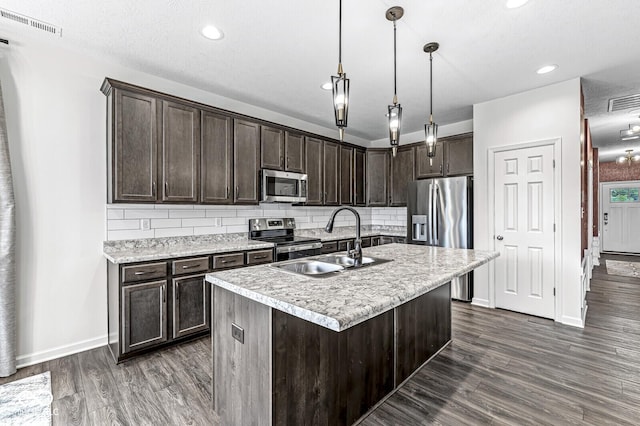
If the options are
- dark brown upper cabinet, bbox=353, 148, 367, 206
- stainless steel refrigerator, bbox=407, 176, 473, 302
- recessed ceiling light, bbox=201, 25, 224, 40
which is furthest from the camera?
dark brown upper cabinet, bbox=353, 148, 367, 206

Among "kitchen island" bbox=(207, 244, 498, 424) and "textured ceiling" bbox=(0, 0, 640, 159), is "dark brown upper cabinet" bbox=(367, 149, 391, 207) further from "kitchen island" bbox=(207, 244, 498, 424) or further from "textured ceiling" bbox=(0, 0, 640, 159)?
"kitchen island" bbox=(207, 244, 498, 424)

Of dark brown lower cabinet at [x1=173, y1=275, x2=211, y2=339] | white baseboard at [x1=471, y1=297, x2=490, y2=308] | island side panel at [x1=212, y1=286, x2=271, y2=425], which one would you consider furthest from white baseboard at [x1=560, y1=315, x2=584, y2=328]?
dark brown lower cabinet at [x1=173, y1=275, x2=211, y2=339]

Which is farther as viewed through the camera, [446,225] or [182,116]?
[446,225]

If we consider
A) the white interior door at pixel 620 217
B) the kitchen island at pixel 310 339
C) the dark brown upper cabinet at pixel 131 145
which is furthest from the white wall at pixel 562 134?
the white interior door at pixel 620 217

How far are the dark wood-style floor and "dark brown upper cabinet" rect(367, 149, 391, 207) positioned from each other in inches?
109

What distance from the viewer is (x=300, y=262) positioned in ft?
7.06

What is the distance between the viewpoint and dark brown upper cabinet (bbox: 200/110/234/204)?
330cm

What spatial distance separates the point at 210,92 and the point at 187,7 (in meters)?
1.62

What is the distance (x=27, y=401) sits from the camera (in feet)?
6.65

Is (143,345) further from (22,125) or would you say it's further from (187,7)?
(187,7)

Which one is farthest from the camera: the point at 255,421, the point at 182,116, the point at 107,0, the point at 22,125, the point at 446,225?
the point at 446,225

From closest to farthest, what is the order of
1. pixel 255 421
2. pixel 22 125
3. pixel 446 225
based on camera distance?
pixel 255 421 → pixel 22 125 → pixel 446 225

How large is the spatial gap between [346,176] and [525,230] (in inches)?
104

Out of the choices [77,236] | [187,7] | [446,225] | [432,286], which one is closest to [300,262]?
[432,286]
